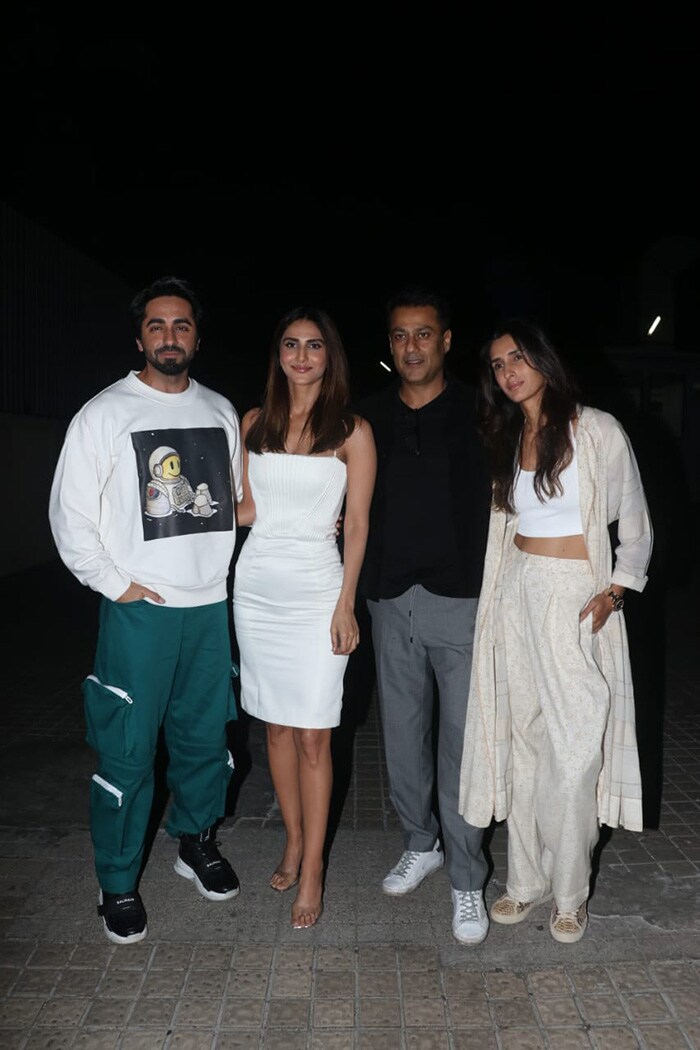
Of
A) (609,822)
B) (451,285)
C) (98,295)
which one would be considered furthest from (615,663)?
(451,285)

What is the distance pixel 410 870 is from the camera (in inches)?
132

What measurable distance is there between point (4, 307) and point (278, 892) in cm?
1007

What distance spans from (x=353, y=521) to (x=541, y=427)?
75 cm

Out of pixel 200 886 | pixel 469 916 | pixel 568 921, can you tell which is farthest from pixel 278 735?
pixel 568 921

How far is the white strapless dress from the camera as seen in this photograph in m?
3.06

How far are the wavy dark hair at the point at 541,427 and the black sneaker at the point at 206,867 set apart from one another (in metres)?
1.78

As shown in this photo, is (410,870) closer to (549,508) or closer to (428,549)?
(428,549)

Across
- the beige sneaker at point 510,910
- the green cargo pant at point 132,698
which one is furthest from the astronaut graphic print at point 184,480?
the beige sneaker at point 510,910

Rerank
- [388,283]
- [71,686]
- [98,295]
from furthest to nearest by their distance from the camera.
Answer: [388,283]
[98,295]
[71,686]

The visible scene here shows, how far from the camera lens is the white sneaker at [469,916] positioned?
9.65ft

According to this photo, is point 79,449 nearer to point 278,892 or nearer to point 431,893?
point 278,892

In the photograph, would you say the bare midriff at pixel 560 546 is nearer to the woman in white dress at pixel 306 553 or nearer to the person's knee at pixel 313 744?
the woman in white dress at pixel 306 553

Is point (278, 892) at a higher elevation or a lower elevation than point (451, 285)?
lower

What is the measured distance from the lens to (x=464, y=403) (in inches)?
127
